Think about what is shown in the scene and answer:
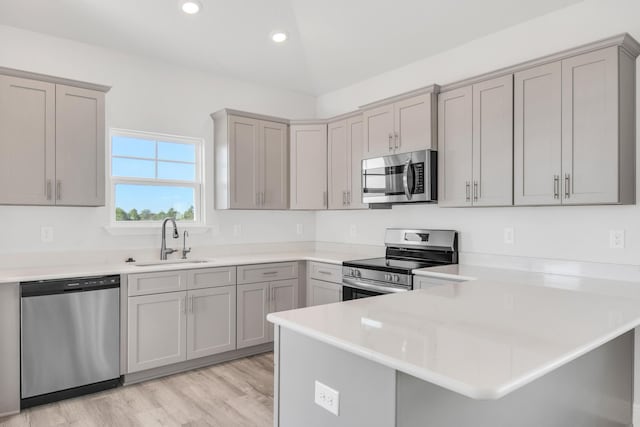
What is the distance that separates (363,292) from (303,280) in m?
0.83

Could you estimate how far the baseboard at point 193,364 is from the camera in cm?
328

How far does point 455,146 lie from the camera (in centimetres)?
328

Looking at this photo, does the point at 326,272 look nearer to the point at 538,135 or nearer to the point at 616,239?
the point at 538,135

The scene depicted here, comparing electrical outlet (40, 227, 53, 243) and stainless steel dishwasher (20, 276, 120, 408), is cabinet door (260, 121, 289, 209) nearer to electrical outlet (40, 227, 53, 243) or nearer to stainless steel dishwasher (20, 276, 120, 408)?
stainless steel dishwasher (20, 276, 120, 408)

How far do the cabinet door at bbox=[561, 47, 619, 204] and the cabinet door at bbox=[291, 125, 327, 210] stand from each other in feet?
7.67

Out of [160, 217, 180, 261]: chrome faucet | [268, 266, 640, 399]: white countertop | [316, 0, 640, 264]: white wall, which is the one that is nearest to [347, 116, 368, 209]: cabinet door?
[316, 0, 640, 264]: white wall

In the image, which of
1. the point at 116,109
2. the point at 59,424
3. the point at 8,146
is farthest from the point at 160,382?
the point at 116,109

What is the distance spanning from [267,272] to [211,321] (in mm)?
656

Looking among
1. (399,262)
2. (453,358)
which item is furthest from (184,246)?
(453,358)

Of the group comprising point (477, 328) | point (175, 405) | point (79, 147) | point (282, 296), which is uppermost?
point (79, 147)

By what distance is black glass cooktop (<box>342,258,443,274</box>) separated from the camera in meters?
3.26

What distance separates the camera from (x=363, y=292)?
355 cm

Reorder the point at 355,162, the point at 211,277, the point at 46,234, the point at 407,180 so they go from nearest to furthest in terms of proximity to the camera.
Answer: the point at 46,234 < the point at 407,180 < the point at 211,277 < the point at 355,162

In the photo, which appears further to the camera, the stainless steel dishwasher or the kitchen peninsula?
the stainless steel dishwasher
